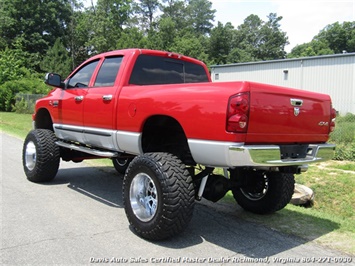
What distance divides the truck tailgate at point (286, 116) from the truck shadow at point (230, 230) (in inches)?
44.9

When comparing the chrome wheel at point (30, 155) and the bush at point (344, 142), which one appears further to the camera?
the bush at point (344, 142)

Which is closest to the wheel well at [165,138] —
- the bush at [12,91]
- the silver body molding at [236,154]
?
the silver body molding at [236,154]

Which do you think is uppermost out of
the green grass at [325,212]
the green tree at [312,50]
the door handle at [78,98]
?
the green tree at [312,50]

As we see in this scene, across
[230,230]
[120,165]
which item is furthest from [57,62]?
[230,230]

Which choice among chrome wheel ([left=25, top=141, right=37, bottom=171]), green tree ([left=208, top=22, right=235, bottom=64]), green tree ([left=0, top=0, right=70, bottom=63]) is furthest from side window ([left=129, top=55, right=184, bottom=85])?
green tree ([left=208, top=22, right=235, bottom=64])

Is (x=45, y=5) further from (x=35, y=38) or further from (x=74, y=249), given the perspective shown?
(x=74, y=249)

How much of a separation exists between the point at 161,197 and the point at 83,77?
2987mm

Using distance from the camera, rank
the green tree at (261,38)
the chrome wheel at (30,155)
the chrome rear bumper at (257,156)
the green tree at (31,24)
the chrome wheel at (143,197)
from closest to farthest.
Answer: the chrome rear bumper at (257,156), the chrome wheel at (143,197), the chrome wheel at (30,155), the green tree at (31,24), the green tree at (261,38)

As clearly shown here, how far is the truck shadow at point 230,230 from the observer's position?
12.7 feet

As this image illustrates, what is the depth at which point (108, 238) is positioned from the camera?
400 centimetres

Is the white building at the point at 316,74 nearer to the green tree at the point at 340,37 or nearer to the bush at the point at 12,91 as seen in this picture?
the bush at the point at 12,91

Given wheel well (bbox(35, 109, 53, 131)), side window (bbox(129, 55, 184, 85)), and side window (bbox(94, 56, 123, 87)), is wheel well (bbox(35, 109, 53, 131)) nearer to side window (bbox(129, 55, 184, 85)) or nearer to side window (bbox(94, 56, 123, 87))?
side window (bbox(94, 56, 123, 87))

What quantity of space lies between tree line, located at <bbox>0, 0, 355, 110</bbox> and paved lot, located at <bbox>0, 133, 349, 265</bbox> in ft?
87.8

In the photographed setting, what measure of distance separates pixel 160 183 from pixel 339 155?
316 inches
